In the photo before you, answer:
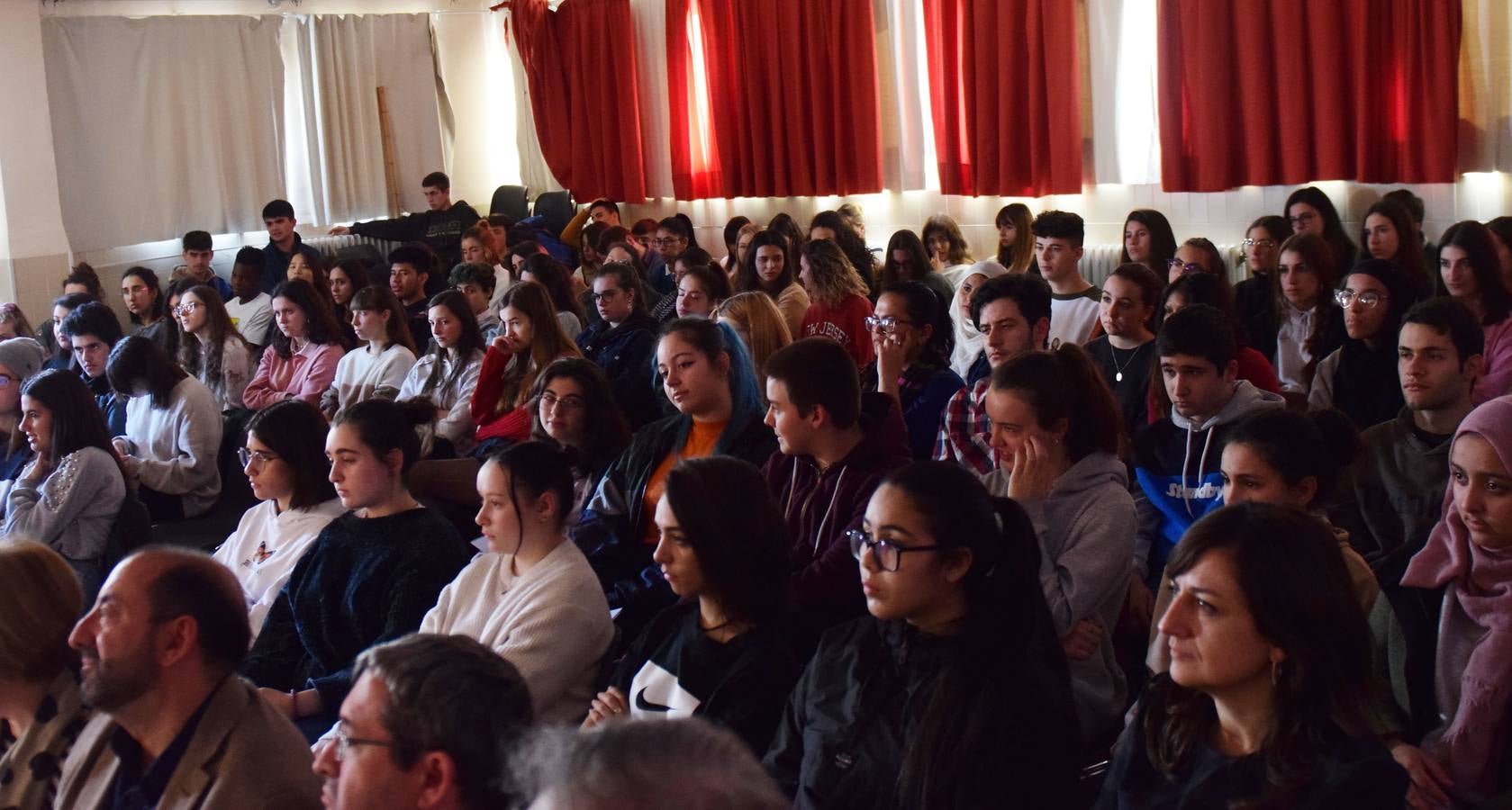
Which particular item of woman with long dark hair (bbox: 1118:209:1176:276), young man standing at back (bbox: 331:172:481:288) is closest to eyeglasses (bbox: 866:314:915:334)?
woman with long dark hair (bbox: 1118:209:1176:276)

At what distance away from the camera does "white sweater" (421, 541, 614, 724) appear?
257 cm

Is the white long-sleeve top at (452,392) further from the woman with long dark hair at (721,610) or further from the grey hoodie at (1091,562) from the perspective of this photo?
the grey hoodie at (1091,562)

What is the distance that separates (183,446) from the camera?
188 inches

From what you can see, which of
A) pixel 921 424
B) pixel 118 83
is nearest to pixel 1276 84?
pixel 921 424

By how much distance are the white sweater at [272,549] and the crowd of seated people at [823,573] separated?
0.04ft

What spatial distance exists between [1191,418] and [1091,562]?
789 mm

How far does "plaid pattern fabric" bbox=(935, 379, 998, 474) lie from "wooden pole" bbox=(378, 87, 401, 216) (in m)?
7.20

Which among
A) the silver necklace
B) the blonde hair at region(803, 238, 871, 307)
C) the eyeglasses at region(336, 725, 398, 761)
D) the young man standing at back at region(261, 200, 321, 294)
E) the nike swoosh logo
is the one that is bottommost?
the nike swoosh logo

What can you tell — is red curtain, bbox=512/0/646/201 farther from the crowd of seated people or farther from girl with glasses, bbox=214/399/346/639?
girl with glasses, bbox=214/399/346/639

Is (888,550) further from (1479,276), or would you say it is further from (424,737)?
(1479,276)

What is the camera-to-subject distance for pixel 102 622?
2.07 meters

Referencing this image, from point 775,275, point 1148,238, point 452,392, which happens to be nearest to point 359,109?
point 775,275

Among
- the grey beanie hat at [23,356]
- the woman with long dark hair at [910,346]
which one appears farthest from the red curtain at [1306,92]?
the grey beanie hat at [23,356]

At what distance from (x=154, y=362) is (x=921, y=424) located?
270 centimetres
